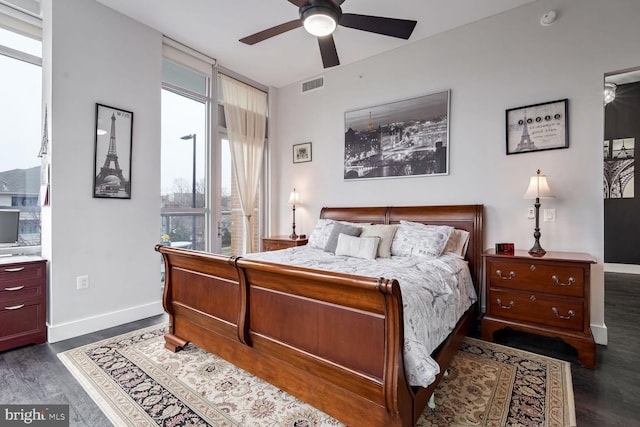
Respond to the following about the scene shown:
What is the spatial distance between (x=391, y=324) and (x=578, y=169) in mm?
2704

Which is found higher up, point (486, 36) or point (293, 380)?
point (486, 36)

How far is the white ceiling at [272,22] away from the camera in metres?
3.06

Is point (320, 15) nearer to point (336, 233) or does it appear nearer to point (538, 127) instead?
point (336, 233)

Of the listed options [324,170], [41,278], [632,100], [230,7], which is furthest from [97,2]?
[632,100]

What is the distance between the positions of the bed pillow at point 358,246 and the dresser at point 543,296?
3.30ft

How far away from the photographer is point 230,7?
3.11 metres

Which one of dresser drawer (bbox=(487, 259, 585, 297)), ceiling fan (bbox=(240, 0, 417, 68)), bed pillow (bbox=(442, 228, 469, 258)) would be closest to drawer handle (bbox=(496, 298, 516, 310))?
dresser drawer (bbox=(487, 259, 585, 297))

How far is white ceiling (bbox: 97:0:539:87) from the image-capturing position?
306cm

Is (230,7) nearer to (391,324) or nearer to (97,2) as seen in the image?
(97,2)

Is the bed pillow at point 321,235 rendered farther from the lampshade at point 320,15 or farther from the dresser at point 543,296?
the lampshade at point 320,15

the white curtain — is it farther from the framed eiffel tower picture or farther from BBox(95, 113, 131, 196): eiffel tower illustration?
BBox(95, 113, 131, 196): eiffel tower illustration

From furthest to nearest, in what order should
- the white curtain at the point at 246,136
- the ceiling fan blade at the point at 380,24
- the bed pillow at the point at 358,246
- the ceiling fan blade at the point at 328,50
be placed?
the white curtain at the point at 246,136
the bed pillow at the point at 358,246
the ceiling fan blade at the point at 328,50
the ceiling fan blade at the point at 380,24

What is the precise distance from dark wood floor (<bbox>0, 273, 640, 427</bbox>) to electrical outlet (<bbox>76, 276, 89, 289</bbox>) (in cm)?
47

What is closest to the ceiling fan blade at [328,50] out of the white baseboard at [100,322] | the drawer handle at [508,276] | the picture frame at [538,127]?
the picture frame at [538,127]
